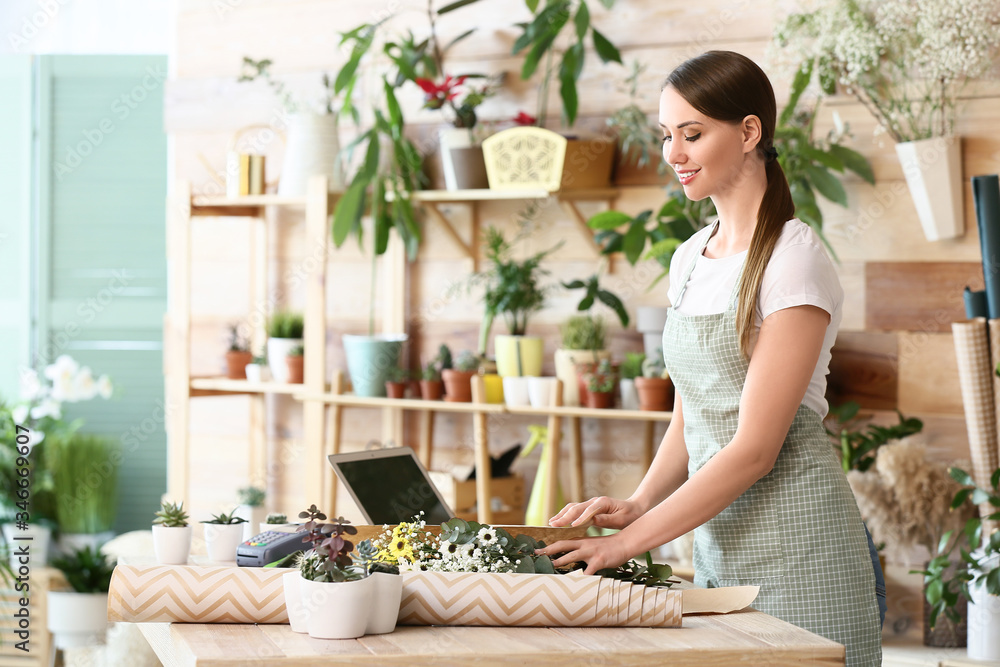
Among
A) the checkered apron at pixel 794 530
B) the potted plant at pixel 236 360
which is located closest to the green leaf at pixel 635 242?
the checkered apron at pixel 794 530

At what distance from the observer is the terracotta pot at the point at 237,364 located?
130 inches

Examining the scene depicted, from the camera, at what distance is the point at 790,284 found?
1.26 m

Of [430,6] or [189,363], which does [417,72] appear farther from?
[189,363]

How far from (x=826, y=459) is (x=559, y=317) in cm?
174

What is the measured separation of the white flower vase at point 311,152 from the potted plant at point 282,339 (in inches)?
15.6

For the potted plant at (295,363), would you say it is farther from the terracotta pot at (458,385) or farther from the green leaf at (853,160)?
the green leaf at (853,160)

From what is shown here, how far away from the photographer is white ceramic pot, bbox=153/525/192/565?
4.64 ft

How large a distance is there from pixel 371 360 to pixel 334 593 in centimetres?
206

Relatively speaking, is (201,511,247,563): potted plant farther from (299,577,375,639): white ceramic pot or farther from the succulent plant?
(299,577,375,639): white ceramic pot

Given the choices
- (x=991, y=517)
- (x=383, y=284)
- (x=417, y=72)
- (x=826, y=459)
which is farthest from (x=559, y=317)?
(x=826, y=459)

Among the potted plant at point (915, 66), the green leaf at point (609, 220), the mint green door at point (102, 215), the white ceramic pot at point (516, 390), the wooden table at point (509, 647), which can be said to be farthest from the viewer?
the mint green door at point (102, 215)

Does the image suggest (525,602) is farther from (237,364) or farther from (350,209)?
(237,364)

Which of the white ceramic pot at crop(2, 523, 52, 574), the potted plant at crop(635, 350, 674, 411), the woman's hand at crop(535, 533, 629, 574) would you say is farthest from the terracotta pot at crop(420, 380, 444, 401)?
the woman's hand at crop(535, 533, 629, 574)

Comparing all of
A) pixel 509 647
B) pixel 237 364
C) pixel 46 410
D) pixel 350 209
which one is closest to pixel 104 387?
pixel 46 410
